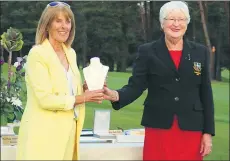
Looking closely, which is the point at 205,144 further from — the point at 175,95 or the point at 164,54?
the point at 164,54

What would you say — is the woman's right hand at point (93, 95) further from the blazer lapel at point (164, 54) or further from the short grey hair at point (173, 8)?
the short grey hair at point (173, 8)

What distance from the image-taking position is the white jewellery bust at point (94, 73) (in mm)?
2432

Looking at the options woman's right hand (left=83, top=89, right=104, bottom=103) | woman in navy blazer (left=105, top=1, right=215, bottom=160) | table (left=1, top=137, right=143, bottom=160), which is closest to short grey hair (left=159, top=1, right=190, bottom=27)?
woman in navy blazer (left=105, top=1, right=215, bottom=160)

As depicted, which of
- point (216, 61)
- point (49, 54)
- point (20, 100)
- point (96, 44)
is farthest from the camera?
point (216, 61)

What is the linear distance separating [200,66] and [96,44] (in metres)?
23.6

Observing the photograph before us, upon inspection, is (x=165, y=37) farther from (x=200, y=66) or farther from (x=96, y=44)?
(x=96, y=44)

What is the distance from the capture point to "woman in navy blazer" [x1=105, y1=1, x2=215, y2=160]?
8.78 feet

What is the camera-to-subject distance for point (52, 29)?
2.47m

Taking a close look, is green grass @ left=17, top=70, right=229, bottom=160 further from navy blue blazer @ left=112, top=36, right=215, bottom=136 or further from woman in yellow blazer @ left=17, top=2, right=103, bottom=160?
woman in yellow blazer @ left=17, top=2, right=103, bottom=160

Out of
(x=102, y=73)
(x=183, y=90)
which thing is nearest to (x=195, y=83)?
(x=183, y=90)

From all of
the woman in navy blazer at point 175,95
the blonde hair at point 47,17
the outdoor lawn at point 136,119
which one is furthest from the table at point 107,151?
the outdoor lawn at point 136,119

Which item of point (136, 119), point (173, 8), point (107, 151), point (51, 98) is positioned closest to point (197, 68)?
point (173, 8)

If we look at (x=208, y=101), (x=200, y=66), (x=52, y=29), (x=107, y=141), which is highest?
(x=52, y=29)

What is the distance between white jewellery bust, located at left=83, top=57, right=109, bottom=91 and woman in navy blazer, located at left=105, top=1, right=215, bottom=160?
0.23m
